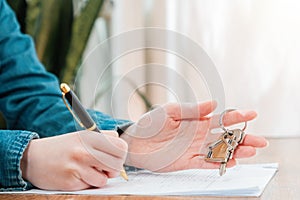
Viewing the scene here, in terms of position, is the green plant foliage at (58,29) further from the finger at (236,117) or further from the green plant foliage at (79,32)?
the finger at (236,117)

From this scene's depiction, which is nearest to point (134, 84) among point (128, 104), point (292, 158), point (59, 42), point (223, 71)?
point (128, 104)

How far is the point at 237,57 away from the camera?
181 cm

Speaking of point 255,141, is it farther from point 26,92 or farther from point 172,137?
point 26,92

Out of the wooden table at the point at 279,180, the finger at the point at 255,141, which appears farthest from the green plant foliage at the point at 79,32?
the finger at the point at 255,141

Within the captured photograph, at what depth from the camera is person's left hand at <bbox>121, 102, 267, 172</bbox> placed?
1.02 metres

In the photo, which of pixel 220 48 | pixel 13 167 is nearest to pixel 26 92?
pixel 13 167

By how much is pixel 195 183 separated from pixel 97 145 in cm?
15

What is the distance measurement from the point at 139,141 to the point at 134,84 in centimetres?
20

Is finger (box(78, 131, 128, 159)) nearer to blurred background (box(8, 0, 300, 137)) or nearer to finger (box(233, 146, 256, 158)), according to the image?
finger (box(233, 146, 256, 158))

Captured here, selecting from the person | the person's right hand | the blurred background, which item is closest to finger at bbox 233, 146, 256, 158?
the person

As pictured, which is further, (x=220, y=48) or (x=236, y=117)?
(x=220, y=48)

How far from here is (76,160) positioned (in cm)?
93

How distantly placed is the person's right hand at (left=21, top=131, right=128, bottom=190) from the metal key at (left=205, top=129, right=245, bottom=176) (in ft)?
0.50

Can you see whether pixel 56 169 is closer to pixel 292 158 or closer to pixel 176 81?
pixel 176 81
